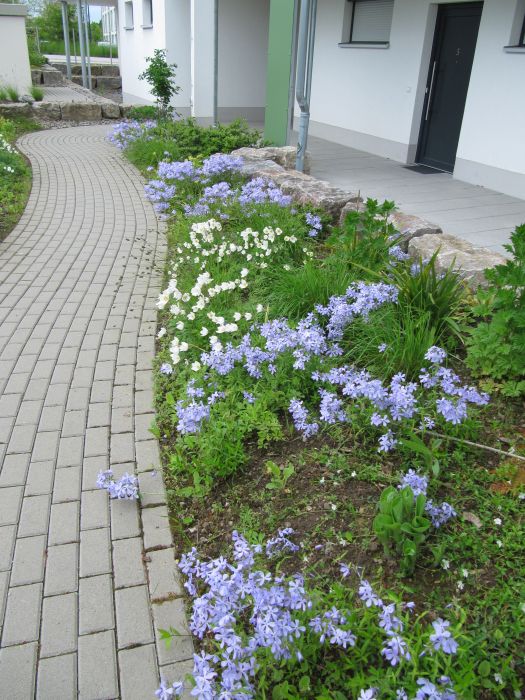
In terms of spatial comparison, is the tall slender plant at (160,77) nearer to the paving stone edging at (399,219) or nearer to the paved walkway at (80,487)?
the paving stone edging at (399,219)

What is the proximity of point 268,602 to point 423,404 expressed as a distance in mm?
1455

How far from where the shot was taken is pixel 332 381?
3053 mm

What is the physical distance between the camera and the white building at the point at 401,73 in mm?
7926

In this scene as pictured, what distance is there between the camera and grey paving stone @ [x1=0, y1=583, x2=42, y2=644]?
7.35 ft

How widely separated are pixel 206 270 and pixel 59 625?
3.01m

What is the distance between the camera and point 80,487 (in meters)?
3.00

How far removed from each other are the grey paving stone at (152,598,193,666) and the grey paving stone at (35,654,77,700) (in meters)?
0.30

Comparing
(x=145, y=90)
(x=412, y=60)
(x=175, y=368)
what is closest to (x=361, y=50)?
→ (x=412, y=60)

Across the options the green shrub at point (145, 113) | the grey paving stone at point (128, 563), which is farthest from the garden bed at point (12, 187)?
the grey paving stone at point (128, 563)

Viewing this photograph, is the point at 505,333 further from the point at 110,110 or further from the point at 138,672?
the point at 110,110

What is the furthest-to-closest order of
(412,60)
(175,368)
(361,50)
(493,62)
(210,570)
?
(361,50), (412,60), (493,62), (175,368), (210,570)

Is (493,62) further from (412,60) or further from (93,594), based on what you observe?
(93,594)

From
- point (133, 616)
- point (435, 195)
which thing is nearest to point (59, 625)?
point (133, 616)

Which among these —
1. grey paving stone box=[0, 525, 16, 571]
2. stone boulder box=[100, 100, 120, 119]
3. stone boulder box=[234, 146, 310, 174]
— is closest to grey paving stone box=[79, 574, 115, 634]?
grey paving stone box=[0, 525, 16, 571]
